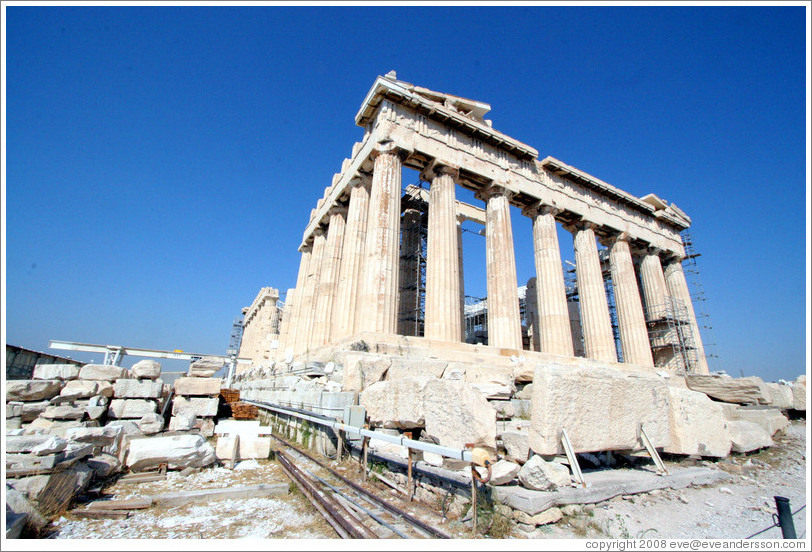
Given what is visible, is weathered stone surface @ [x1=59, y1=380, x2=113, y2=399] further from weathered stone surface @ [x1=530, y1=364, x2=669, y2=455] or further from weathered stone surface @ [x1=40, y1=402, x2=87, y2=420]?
weathered stone surface @ [x1=530, y1=364, x2=669, y2=455]

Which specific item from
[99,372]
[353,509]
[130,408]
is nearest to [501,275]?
[353,509]

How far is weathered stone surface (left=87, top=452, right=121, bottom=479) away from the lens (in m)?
4.86

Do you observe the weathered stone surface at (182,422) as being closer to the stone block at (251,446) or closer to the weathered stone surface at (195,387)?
the weathered stone surface at (195,387)

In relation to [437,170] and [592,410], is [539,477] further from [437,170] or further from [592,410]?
[437,170]

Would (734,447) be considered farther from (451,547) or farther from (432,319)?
(432,319)

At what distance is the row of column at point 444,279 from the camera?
1355 cm

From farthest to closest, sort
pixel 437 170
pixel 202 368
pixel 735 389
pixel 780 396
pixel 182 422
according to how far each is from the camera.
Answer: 1. pixel 437 170
2. pixel 780 396
3. pixel 735 389
4. pixel 202 368
5. pixel 182 422

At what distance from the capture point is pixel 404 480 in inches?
179

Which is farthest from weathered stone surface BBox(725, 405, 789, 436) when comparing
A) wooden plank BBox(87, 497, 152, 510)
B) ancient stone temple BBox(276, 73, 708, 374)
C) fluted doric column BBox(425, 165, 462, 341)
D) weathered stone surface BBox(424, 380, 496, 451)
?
wooden plank BBox(87, 497, 152, 510)

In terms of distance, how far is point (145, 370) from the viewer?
7.71 meters

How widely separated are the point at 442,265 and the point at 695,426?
9.38m

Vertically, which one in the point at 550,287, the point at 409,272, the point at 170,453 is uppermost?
the point at 409,272

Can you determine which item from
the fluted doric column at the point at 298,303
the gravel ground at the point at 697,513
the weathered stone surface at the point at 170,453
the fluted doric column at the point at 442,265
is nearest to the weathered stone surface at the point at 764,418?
the gravel ground at the point at 697,513

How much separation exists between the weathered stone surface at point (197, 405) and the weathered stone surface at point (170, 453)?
8.36ft
